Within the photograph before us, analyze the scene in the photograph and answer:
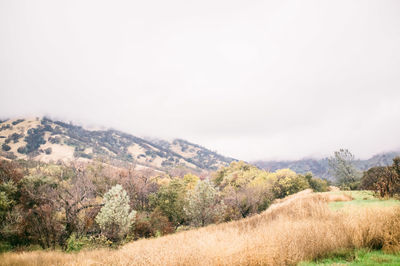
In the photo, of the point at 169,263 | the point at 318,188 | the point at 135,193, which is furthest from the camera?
the point at 318,188

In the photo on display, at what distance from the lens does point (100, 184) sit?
6144cm

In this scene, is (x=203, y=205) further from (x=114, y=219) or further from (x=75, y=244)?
(x=75, y=244)

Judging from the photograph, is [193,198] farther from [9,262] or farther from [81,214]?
[9,262]

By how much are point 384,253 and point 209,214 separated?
32796 mm

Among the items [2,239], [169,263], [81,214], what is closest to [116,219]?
[81,214]

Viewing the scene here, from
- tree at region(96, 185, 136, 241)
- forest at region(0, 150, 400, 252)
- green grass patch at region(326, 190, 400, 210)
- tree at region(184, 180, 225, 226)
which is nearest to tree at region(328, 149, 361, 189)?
forest at region(0, 150, 400, 252)

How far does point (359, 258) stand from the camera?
16.7ft

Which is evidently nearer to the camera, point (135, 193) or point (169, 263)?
point (169, 263)

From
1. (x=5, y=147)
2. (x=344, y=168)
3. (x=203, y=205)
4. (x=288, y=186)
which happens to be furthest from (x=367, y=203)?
(x=5, y=147)

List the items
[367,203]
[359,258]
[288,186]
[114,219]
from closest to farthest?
[359,258] → [367,203] → [114,219] → [288,186]

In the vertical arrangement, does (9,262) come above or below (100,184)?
above

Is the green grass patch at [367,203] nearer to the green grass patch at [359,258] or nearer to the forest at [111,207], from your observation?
the forest at [111,207]

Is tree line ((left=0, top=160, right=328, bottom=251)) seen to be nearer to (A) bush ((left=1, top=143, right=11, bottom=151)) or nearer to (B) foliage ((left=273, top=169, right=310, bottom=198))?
(B) foliage ((left=273, top=169, right=310, bottom=198))

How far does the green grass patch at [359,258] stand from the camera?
4.69 metres
